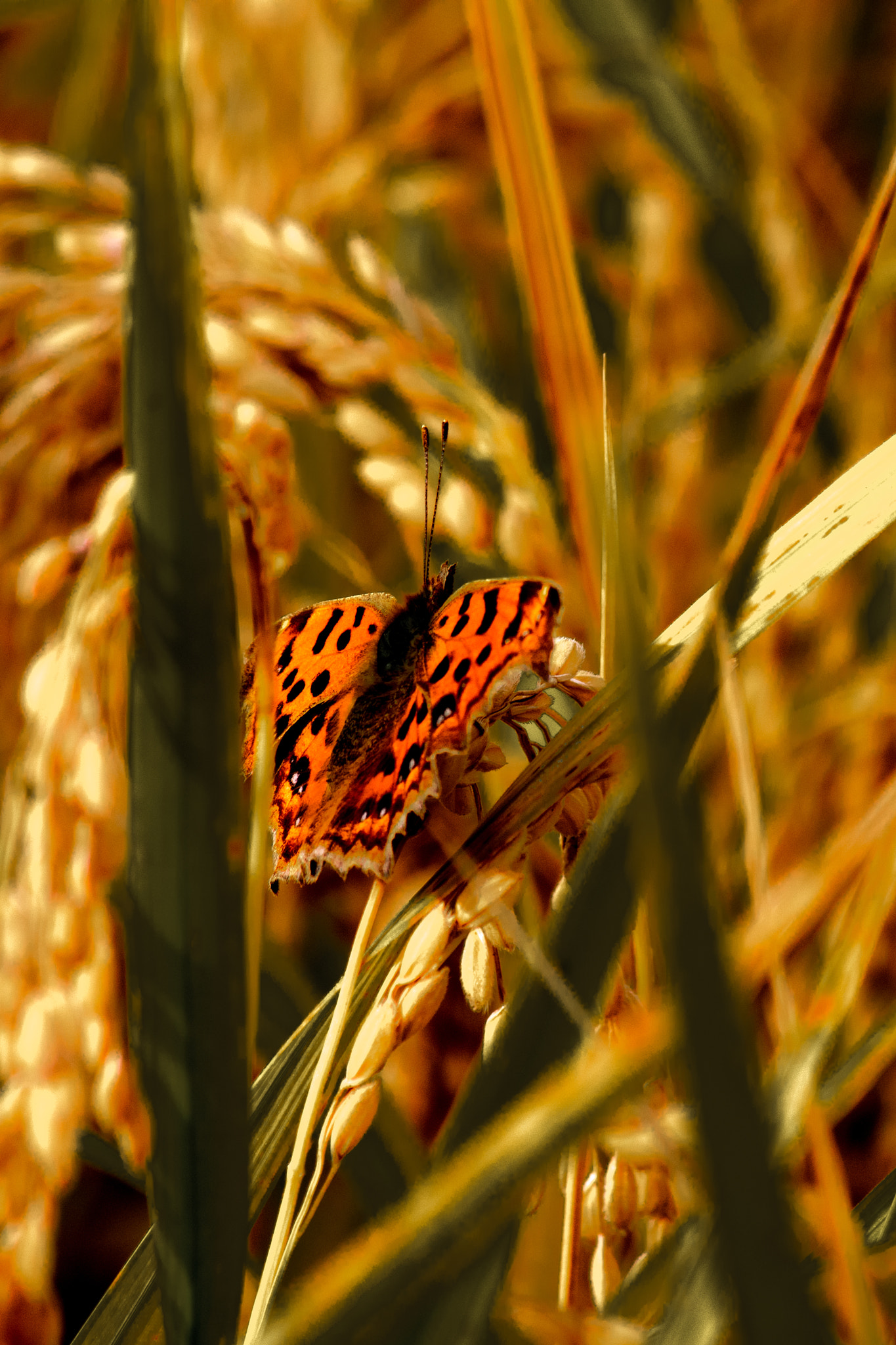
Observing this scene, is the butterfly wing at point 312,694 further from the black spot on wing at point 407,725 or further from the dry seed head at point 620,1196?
the dry seed head at point 620,1196

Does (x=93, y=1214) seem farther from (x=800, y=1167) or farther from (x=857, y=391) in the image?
(x=857, y=391)

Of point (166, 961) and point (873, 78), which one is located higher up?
point (873, 78)

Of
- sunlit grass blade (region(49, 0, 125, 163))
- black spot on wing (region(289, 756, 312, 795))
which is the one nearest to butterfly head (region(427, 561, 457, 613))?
black spot on wing (region(289, 756, 312, 795))

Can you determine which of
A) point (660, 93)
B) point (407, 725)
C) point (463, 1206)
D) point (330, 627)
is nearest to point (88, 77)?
Answer: point (660, 93)

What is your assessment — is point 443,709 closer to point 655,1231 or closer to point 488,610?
point 488,610

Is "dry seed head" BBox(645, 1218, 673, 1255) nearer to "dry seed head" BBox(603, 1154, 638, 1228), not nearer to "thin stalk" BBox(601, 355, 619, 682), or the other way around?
"dry seed head" BBox(603, 1154, 638, 1228)

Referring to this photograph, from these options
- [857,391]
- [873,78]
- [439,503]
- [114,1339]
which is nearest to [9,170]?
[439,503]

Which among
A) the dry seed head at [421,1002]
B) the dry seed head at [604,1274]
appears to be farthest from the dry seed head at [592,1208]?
the dry seed head at [421,1002]
